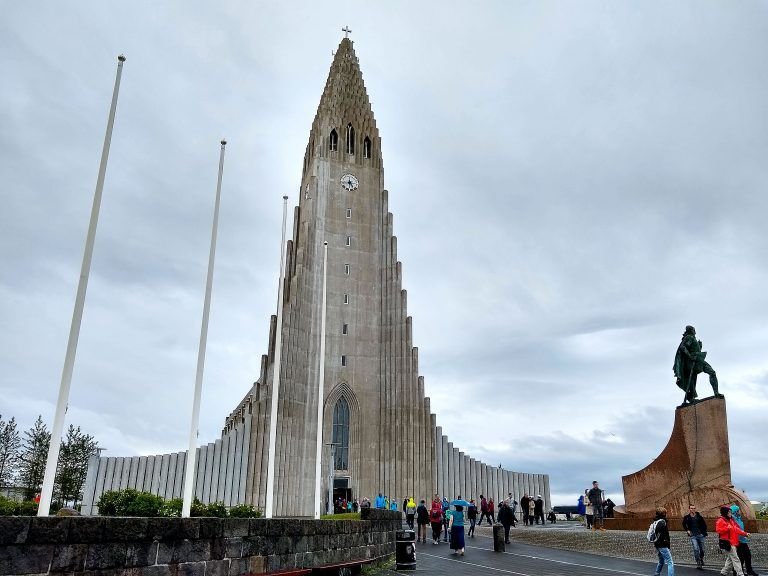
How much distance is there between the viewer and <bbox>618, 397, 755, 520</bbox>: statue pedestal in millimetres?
21750

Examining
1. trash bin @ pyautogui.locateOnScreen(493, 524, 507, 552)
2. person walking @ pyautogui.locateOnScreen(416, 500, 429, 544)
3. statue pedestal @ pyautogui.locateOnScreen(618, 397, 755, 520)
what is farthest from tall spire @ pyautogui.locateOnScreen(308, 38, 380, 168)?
trash bin @ pyautogui.locateOnScreen(493, 524, 507, 552)

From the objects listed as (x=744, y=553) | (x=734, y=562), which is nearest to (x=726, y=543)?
(x=734, y=562)

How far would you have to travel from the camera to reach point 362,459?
4388cm

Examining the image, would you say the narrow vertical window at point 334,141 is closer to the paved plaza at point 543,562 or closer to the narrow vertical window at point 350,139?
the narrow vertical window at point 350,139

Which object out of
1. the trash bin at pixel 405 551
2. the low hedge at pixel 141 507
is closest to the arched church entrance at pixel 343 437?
the low hedge at pixel 141 507

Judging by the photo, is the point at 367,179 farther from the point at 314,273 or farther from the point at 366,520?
the point at 366,520

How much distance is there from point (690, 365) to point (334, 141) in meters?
33.9

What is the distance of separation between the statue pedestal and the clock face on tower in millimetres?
31312

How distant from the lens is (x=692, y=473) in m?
22.7

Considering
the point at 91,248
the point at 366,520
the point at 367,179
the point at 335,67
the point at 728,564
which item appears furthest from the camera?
the point at 335,67

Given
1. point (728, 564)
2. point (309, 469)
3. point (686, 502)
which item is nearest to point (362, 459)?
point (309, 469)

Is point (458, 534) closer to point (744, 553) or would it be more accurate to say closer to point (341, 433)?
point (744, 553)

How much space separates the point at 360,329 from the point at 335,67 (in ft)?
72.9

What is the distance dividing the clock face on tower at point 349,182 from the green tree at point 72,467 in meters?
32.8
